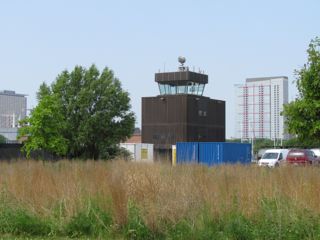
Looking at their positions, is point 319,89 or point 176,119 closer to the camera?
point 319,89

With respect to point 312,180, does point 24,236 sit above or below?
below

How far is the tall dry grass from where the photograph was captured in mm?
9703

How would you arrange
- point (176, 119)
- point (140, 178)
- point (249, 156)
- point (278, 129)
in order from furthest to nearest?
point (278, 129) → point (176, 119) → point (249, 156) → point (140, 178)

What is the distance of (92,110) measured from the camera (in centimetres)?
5647

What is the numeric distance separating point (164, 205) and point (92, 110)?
1864 inches

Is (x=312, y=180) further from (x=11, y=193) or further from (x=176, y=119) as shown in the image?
(x=176, y=119)

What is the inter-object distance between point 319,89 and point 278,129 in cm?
10566

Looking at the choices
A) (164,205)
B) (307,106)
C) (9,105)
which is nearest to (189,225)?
(164,205)

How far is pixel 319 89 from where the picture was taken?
79.5ft

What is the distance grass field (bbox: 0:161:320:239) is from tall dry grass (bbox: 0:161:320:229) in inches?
0.6

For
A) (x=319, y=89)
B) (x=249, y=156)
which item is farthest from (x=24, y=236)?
(x=249, y=156)

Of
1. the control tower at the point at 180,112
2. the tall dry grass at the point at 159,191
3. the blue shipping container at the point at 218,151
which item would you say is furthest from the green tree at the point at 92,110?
the tall dry grass at the point at 159,191

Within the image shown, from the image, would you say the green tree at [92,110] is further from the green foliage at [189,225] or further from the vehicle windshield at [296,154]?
the green foliage at [189,225]

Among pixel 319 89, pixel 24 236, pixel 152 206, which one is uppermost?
pixel 319 89
